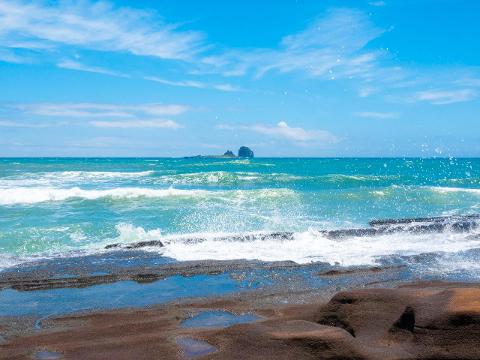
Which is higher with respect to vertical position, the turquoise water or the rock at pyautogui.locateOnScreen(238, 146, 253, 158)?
the rock at pyautogui.locateOnScreen(238, 146, 253, 158)

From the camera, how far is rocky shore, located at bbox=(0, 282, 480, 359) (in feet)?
14.3

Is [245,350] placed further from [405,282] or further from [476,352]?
[405,282]

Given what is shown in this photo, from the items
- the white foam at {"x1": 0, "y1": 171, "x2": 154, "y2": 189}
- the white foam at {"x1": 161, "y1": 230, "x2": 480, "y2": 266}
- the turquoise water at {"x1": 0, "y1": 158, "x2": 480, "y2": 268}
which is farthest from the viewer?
the white foam at {"x1": 0, "y1": 171, "x2": 154, "y2": 189}

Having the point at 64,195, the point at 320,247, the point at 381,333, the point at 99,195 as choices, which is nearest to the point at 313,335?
the point at 381,333

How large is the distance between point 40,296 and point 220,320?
3748 millimetres

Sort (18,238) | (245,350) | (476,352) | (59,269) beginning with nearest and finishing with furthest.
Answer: (476,352)
(245,350)
(59,269)
(18,238)

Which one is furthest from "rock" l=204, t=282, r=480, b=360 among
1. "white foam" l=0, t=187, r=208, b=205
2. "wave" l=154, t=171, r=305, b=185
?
"wave" l=154, t=171, r=305, b=185

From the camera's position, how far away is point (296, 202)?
85.0ft

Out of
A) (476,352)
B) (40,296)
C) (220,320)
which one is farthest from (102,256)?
(476,352)

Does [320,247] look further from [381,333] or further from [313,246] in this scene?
[381,333]

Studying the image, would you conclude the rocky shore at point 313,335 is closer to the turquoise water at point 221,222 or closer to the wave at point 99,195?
the turquoise water at point 221,222

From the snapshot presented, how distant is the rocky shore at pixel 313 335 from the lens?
436 cm

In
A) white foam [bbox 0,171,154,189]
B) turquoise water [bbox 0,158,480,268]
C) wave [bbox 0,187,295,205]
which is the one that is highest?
white foam [bbox 0,171,154,189]

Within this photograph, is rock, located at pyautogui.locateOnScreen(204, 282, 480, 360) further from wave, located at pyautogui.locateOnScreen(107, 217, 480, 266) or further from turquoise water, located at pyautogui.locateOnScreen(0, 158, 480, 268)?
turquoise water, located at pyautogui.locateOnScreen(0, 158, 480, 268)
